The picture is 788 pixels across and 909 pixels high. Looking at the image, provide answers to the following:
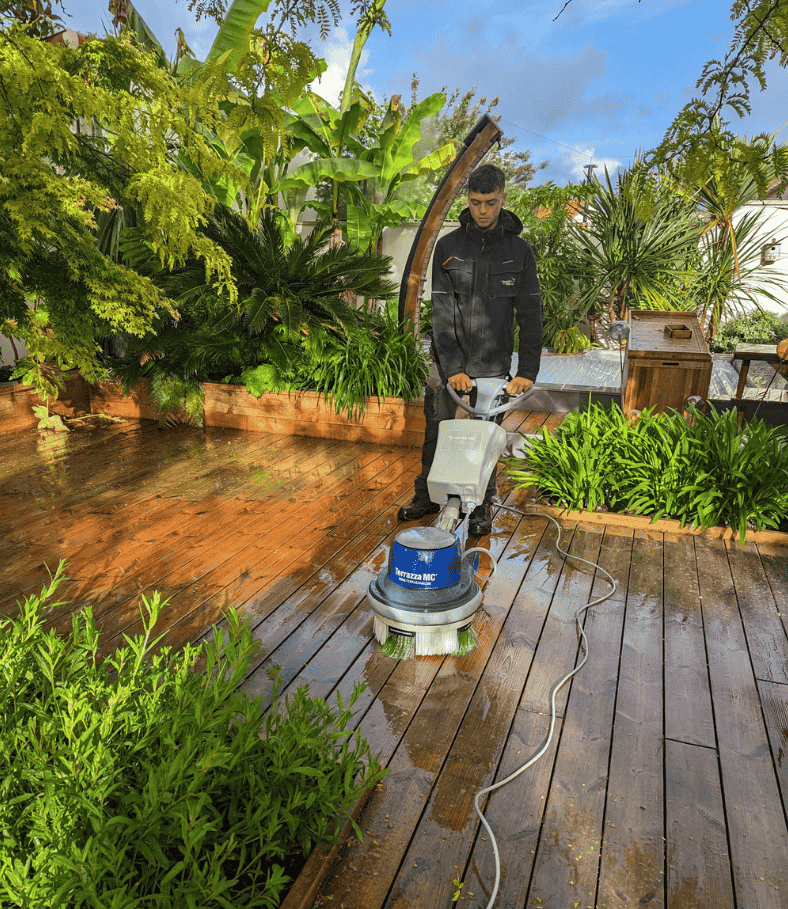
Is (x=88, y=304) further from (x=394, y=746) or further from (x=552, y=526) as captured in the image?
(x=552, y=526)

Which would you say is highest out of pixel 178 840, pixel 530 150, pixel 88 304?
pixel 530 150

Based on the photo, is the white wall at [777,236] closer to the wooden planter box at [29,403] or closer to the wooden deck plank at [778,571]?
the wooden deck plank at [778,571]

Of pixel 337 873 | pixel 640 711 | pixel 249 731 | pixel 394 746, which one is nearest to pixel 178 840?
pixel 249 731

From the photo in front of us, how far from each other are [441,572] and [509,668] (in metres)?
0.44

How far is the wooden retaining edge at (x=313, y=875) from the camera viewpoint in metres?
1.37

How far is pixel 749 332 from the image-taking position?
32.5 ft

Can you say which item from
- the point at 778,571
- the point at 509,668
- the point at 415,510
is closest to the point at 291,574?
the point at 415,510

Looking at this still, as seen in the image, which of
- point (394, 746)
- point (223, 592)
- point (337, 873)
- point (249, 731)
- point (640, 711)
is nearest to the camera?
point (249, 731)

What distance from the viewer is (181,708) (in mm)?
1403

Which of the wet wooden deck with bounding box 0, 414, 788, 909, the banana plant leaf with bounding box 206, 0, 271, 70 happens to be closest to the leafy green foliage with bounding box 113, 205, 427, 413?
the wet wooden deck with bounding box 0, 414, 788, 909

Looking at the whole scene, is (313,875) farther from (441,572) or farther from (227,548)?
(227,548)

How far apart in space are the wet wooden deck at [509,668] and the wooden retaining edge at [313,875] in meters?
0.05

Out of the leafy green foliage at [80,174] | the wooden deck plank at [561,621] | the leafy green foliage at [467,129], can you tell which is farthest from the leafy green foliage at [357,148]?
the leafy green foliage at [467,129]

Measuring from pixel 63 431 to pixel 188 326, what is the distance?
1.32 m
